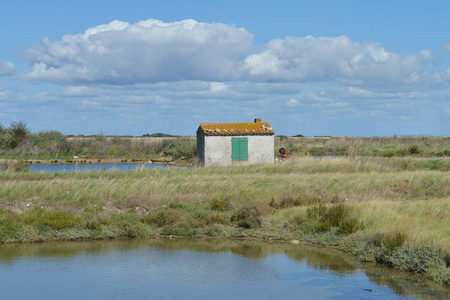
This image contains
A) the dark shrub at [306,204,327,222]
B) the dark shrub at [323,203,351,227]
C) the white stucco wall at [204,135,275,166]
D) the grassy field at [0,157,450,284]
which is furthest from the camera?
the white stucco wall at [204,135,275,166]

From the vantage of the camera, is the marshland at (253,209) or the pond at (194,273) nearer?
the pond at (194,273)

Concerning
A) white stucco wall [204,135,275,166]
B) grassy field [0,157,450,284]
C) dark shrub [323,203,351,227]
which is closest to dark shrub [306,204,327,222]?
grassy field [0,157,450,284]

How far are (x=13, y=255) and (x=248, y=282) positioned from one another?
23.0 ft

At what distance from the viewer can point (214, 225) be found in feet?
59.9

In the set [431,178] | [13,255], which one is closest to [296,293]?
[13,255]

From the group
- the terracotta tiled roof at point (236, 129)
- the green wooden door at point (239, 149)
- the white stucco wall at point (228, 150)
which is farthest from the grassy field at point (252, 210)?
the terracotta tiled roof at point (236, 129)

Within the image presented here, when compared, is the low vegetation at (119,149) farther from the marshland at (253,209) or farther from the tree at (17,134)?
the marshland at (253,209)

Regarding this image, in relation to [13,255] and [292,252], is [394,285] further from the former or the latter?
[13,255]

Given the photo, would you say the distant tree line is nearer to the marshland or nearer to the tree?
the tree

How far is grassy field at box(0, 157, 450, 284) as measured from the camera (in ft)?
47.4

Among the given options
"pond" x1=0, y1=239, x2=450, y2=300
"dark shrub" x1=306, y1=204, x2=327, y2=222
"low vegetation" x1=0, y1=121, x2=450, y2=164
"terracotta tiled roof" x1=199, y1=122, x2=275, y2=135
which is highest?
"terracotta tiled roof" x1=199, y1=122, x2=275, y2=135

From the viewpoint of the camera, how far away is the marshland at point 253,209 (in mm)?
14531

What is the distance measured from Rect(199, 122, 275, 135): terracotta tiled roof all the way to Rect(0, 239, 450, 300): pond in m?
19.6

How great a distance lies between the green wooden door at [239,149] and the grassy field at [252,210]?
8320 millimetres
